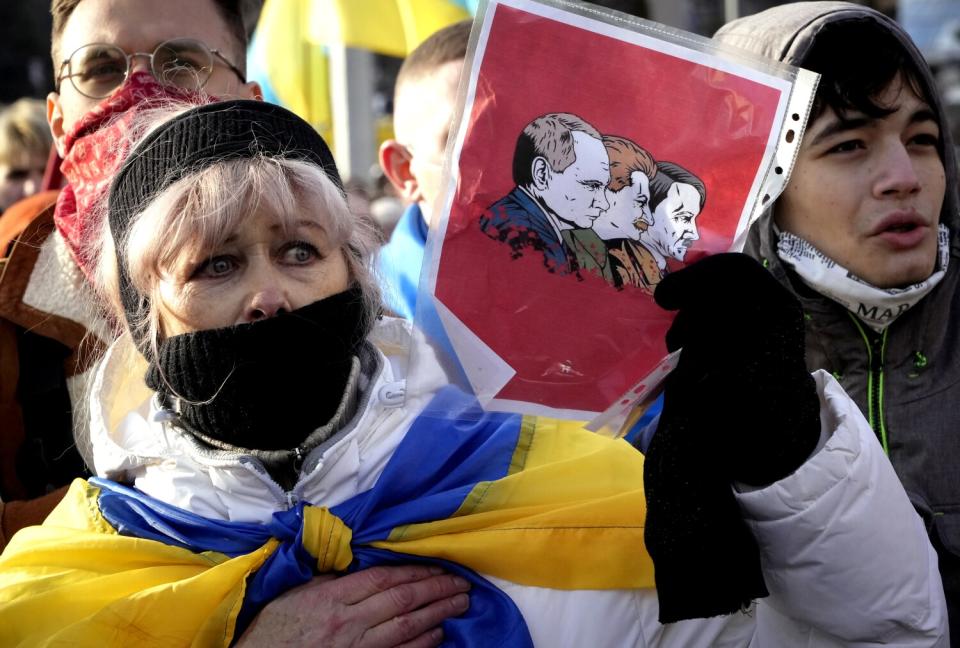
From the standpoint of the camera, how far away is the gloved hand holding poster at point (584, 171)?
1.69 metres

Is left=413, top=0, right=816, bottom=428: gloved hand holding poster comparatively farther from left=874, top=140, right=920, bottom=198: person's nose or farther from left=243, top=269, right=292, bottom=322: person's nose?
left=874, top=140, right=920, bottom=198: person's nose

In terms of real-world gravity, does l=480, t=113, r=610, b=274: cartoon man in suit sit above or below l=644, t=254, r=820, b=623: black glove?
above

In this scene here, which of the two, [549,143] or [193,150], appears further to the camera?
[193,150]

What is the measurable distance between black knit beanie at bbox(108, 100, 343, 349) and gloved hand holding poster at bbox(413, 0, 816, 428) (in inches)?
21.0

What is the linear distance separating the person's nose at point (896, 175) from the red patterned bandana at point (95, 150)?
1.50 meters

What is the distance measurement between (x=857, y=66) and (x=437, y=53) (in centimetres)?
169

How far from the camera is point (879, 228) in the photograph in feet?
7.93

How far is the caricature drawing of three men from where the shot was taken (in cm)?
169

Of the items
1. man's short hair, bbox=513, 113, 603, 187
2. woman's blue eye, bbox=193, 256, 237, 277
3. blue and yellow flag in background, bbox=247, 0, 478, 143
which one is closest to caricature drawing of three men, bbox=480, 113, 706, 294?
man's short hair, bbox=513, 113, 603, 187

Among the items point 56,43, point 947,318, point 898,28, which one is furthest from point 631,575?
point 56,43

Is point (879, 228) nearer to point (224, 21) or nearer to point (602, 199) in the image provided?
point (602, 199)

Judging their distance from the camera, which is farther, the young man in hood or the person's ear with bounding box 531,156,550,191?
the young man in hood

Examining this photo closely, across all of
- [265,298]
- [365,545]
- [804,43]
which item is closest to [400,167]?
[804,43]

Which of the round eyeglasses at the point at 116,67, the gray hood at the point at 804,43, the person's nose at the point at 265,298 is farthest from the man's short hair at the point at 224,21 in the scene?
the gray hood at the point at 804,43
